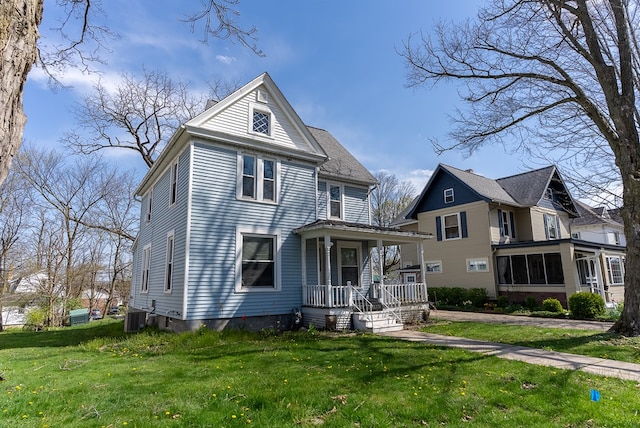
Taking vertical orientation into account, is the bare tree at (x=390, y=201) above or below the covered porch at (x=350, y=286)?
above

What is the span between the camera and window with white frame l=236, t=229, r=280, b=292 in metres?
11.0

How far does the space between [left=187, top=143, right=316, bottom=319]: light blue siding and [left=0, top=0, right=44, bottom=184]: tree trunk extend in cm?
802

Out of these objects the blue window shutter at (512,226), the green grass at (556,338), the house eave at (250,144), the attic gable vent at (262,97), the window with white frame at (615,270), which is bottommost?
the green grass at (556,338)

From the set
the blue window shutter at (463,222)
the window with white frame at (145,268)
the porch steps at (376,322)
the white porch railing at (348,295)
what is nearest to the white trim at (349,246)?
the white porch railing at (348,295)

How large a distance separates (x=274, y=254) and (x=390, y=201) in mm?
24752

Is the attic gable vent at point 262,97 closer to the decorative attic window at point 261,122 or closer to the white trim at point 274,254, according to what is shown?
the decorative attic window at point 261,122

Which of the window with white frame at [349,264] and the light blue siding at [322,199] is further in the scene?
the light blue siding at [322,199]

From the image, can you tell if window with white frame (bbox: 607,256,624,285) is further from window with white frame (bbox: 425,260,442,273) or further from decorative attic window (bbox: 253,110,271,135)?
decorative attic window (bbox: 253,110,271,135)

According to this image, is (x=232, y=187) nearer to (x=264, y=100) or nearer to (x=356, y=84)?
(x=264, y=100)

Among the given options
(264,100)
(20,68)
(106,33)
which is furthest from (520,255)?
(20,68)

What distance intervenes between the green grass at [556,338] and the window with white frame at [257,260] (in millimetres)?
5208

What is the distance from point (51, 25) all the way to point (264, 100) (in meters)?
6.79

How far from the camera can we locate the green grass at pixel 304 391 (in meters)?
4.06

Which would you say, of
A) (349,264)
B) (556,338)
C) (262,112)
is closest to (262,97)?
(262,112)
